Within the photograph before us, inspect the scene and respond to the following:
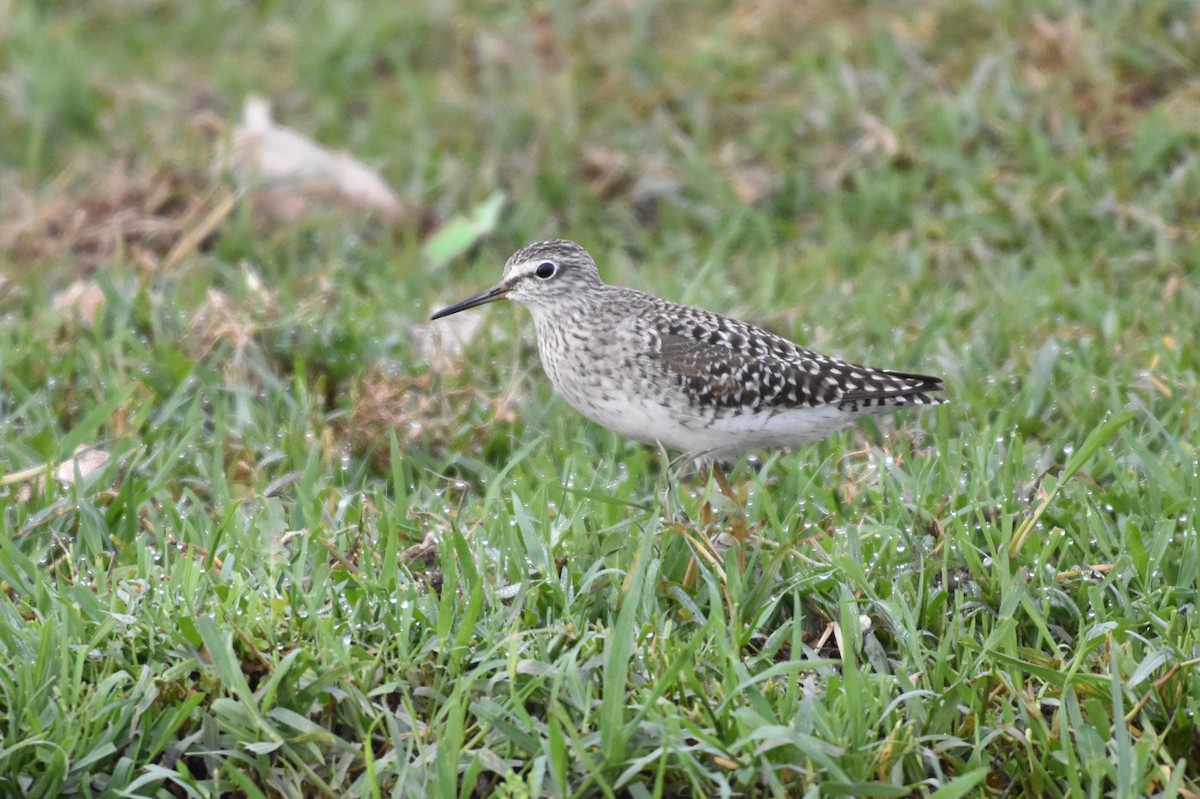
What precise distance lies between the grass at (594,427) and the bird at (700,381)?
0.20 metres

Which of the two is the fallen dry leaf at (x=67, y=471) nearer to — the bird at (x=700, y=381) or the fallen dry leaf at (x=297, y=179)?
the bird at (x=700, y=381)

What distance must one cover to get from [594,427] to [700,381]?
2.92ft

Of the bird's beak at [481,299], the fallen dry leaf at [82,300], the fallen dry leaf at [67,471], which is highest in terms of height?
the bird's beak at [481,299]

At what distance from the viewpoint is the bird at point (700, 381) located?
5785 mm

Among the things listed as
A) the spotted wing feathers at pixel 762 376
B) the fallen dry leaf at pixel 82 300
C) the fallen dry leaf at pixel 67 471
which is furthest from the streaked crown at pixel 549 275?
the fallen dry leaf at pixel 82 300

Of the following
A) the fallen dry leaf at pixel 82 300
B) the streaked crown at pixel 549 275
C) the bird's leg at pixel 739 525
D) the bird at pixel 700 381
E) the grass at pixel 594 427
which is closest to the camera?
the grass at pixel 594 427

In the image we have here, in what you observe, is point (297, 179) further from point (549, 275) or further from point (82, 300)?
point (549, 275)

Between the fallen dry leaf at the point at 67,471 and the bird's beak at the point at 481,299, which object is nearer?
the fallen dry leaf at the point at 67,471

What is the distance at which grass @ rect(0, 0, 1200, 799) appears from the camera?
4.26 metres

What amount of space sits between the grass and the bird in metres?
0.20

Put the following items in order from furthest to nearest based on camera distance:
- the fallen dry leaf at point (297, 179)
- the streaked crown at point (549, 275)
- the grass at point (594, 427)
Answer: the fallen dry leaf at point (297, 179), the streaked crown at point (549, 275), the grass at point (594, 427)

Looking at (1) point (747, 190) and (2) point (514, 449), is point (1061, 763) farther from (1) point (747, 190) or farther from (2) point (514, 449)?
(1) point (747, 190)

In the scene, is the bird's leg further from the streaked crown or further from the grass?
the streaked crown

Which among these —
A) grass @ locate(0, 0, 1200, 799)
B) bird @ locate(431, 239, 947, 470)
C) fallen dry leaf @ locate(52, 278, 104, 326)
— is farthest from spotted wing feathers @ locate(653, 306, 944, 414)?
fallen dry leaf @ locate(52, 278, 104, 326)
